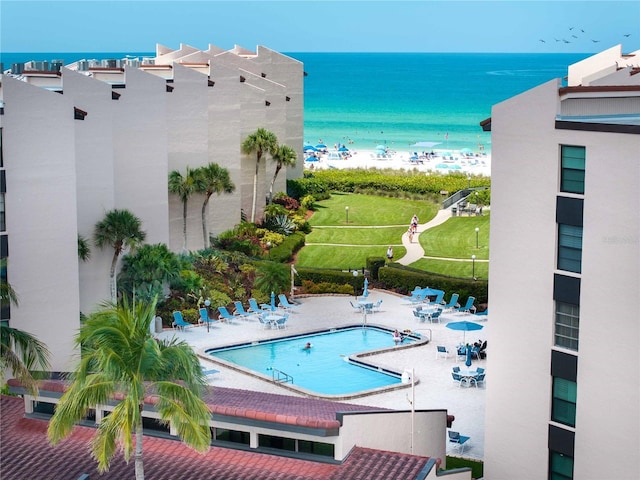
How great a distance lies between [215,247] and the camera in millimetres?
57781

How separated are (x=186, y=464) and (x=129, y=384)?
361cm

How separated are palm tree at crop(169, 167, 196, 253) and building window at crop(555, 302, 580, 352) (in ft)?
92.9

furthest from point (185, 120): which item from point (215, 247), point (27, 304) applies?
point (27, 304)

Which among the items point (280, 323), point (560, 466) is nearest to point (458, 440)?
point (560, 466)

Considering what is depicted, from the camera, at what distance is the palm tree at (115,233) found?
4444 cm

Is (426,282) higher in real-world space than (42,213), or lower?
lower

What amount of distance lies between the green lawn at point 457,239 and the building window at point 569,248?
31394 mm

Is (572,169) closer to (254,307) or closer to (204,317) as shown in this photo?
(204,317)

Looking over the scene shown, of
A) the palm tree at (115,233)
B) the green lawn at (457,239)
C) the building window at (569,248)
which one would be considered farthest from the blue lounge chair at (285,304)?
the building window at (569,248)

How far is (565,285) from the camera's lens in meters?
28.4

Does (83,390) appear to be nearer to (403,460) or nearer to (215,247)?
(403,460)

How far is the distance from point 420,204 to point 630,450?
1963 inches

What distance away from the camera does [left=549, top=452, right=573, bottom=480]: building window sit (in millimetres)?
28641

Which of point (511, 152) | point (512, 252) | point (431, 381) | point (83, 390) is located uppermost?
point (511, 152)
